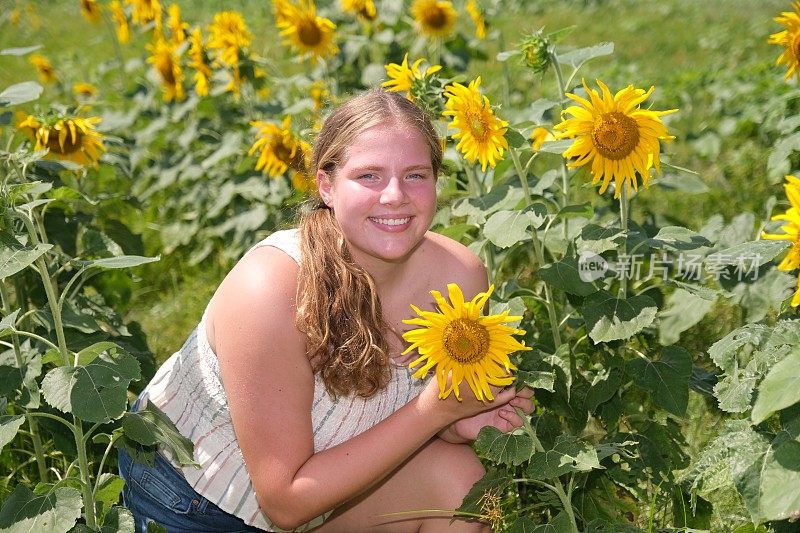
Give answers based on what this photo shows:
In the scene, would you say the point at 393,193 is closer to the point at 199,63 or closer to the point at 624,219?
the point at 624,219

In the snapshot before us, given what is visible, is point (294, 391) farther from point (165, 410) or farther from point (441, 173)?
point (441, 173)

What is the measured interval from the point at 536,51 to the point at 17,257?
1.24 metres

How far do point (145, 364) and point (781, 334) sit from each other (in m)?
1.72

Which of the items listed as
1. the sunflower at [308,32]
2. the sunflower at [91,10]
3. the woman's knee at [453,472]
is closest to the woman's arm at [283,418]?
the woman's knee at [453,472]

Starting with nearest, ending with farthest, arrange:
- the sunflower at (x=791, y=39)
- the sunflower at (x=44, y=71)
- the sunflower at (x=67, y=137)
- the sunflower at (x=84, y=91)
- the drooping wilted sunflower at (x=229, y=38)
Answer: the sunflower at (x=791, y=39) < the sunflower at (x=67, y=137) < the drooping wilted sunflower at (x=229, y=38) < the sunflower at (x=84, y=91) < the sunflower at (x=44, y=71)

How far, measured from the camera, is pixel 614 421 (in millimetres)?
2488

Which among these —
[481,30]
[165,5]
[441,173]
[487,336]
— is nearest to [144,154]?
[165,5]

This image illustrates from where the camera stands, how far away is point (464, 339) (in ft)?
6.28

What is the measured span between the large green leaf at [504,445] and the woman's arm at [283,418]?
2.3 inches

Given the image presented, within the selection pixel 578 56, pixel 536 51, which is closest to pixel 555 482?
pixel 536 51

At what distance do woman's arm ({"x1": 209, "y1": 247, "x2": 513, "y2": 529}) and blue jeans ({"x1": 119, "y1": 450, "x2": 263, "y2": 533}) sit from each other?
247 millimetres

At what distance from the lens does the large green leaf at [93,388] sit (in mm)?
2035

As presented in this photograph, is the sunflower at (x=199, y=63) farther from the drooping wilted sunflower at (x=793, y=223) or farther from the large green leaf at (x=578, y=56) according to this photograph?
the drooping wilted sunflower at (x=793, y=223)

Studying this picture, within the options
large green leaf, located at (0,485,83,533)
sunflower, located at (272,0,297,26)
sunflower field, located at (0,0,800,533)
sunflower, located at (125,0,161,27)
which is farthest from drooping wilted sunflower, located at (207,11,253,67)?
large green leaf, located at (0,485,83,533)
